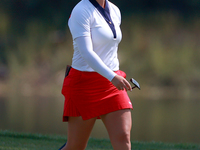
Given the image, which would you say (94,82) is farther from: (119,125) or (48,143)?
(48,143)

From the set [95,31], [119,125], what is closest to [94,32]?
[95,31]

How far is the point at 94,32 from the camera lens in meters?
1.76

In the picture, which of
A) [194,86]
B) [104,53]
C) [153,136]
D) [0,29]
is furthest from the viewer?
[194,86]

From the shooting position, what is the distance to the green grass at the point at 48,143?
333 centimetres

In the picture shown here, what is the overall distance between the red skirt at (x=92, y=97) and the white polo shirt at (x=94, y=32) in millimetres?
62

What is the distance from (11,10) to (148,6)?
7952 mm

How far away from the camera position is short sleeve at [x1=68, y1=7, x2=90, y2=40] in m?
1.72

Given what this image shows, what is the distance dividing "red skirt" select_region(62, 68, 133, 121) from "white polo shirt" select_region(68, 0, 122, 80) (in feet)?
0.20

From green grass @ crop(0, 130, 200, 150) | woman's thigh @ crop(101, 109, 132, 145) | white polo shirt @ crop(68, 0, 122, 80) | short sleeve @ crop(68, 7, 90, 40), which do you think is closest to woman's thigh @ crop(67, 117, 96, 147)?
woman's thigh @ crop(101, 109, 132, 145)

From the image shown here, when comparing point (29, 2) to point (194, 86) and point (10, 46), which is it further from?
point (194, 86)

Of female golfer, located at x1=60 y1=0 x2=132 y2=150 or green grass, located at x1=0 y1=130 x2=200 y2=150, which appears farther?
green grass, located at x1=0 y1=130 x2=200 y2=150

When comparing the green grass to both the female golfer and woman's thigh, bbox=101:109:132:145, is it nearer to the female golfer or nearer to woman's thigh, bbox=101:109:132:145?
the female golfer

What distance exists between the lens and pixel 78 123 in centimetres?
184

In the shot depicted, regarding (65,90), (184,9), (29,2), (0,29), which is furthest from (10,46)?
(65,90)
